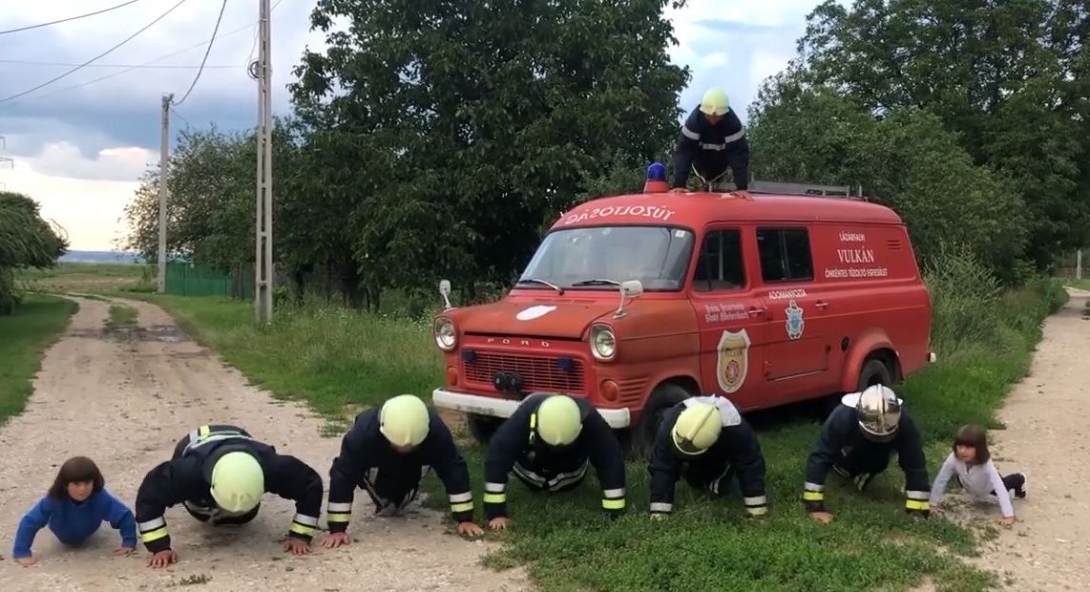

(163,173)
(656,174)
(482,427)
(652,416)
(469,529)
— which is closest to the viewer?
(469,529)

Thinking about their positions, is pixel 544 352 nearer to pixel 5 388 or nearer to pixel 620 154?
pixel 5 388

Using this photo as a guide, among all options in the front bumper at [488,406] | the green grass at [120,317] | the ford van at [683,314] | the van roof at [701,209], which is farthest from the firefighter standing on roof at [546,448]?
the green grass at [120,317]

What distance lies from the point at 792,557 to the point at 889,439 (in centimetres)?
129

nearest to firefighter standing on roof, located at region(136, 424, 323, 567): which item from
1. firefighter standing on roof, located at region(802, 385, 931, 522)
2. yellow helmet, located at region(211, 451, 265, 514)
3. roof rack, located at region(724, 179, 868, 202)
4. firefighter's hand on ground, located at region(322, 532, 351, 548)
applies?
yellow helmet, located at region(211, 451, 265, 514)

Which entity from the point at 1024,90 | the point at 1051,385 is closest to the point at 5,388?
the point at 1051,385

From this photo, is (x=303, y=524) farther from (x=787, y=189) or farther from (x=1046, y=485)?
(x=787, y=189)

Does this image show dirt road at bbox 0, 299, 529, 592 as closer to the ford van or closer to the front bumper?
the front bumper

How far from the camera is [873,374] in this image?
30.7 feet

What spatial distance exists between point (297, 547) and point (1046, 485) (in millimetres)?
5606

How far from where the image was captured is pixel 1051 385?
13320 mm

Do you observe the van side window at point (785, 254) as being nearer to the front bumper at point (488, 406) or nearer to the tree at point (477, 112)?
the front bumper at point (488, 406)

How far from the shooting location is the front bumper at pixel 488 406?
6906mm

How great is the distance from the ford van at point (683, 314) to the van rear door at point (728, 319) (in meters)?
0.01

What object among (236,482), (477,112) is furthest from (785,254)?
(477,112)
